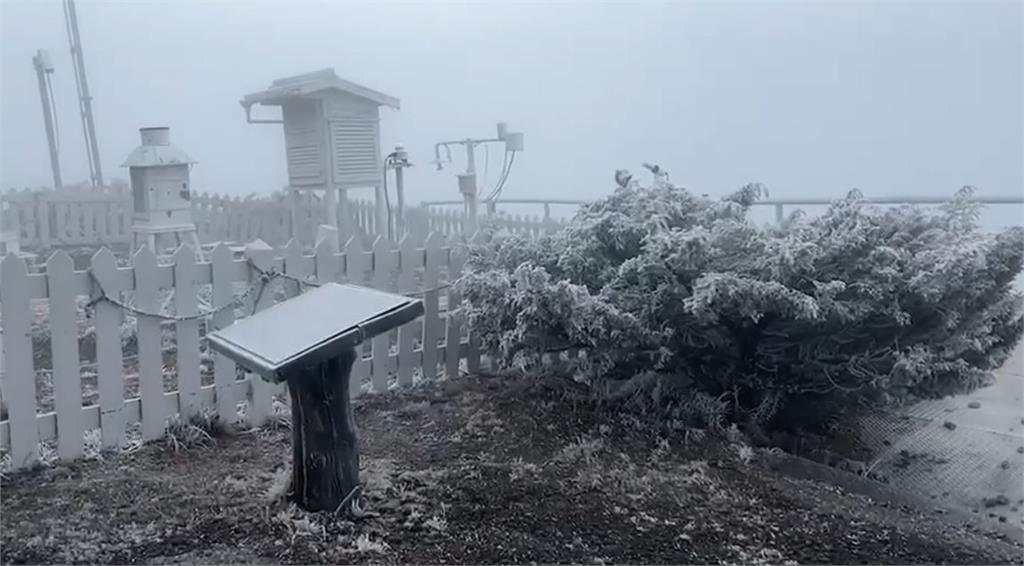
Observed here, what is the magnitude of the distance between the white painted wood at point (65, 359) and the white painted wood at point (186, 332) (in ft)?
1.14

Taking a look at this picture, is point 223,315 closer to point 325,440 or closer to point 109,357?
point 109,357

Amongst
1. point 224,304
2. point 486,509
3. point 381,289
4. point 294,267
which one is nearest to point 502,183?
point 381,289

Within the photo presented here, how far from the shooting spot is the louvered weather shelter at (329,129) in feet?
21.9

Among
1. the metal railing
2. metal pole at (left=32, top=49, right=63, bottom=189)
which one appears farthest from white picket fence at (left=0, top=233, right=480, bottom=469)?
metal pole at (left=32, top=49, right=63, bottom=189)

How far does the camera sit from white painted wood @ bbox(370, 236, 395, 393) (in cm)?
342

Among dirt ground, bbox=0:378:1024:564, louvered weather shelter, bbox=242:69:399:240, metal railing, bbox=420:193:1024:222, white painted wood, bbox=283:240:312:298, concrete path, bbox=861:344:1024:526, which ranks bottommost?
concrete path, bbox=861:344:1024:526

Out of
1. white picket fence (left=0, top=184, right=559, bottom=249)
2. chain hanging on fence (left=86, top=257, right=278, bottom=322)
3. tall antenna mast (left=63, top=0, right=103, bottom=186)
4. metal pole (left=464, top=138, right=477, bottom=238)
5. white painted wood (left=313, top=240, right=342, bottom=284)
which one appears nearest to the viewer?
chain hanging on fence (left=86, top=257, right=278, bottom=322)

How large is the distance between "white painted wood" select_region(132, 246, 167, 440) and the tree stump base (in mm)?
968

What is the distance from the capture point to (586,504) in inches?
89.0

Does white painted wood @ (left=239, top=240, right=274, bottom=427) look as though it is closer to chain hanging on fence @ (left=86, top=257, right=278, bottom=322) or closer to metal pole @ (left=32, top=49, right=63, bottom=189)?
chain hanging on fence @ (left=86, top=257, right=278, bottom=322)

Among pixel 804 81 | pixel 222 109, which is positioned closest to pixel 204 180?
pixel 222 109

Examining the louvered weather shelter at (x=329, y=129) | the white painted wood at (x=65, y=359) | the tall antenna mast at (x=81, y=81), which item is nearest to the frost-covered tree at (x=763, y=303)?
the white painted wood at (x=65, y=359)

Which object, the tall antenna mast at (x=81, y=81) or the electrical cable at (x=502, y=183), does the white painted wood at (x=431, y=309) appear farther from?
the tall antenna mast at (x=81, y=81)

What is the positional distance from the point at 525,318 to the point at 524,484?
2.32 feet
